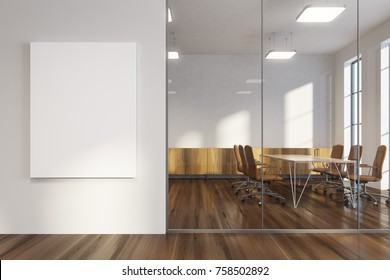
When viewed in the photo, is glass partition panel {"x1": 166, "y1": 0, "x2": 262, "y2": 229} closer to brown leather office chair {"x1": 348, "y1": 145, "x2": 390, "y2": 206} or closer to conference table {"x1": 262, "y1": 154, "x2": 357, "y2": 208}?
conference table {"x1": 262, "y1": 154, "x2": 357, "y2": 208}

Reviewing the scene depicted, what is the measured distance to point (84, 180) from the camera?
3.78 meters

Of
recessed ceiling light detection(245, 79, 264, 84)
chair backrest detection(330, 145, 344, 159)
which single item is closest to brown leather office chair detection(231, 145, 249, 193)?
recessed ceiling light detection(245, 79, 264, 84)

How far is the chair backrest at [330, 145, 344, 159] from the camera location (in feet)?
12.6

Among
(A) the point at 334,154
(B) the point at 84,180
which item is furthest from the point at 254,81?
(B) the point at 84,180

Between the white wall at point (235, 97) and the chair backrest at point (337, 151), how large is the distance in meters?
0.50

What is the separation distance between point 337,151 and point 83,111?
135 inches

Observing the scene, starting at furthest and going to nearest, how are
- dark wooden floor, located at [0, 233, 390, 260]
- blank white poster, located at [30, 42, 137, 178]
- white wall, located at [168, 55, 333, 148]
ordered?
white wall, located at [168, 55, 333, 148] < blank white poster, located at [30, 42, 137, 178] < dark wooden floor, located at [0, 233, 390, 260]

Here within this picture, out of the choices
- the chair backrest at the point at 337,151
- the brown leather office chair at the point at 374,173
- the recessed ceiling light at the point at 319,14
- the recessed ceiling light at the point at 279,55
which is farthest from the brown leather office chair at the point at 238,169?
the recessed ceiling light at the point at 319,14

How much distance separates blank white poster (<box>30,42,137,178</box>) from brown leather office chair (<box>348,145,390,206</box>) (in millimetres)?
3086

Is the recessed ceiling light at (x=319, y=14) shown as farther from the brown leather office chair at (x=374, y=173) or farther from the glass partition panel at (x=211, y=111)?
the brown leather office chair at (x=374, y=173)

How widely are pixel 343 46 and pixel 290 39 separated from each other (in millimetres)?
732

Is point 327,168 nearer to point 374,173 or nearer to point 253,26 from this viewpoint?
point 374,173

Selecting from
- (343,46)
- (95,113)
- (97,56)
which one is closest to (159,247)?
(95,113)
